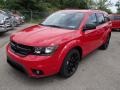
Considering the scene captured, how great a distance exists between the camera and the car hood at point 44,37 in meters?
4.06

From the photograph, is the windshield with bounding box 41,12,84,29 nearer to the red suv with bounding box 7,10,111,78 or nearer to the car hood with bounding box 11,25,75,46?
the red suv with bounding box 7,10,111,78

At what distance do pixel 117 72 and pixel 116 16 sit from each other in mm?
12012

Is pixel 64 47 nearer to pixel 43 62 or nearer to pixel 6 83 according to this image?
pixel 43 62

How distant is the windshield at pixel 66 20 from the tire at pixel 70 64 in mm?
753

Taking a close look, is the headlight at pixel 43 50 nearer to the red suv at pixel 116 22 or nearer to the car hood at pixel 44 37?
the car hood at pixel 44 37

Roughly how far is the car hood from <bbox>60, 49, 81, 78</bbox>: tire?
1.44 ft

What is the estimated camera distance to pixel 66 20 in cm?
536

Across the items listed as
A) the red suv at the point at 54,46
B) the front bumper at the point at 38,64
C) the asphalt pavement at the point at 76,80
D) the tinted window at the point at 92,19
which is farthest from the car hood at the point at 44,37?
the tinted window at the point at 92,19

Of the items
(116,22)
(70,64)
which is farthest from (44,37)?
(116,22)

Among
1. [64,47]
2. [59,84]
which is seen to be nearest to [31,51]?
[64,47]

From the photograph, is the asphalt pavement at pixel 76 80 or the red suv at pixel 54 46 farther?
the asphalt pavement at pixel 76 80

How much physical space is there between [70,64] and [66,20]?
136 cm

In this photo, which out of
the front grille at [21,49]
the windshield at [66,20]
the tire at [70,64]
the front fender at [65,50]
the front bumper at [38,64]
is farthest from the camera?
the windshield at [66,20]

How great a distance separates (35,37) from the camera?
429cm
